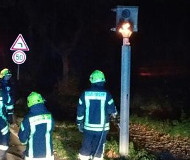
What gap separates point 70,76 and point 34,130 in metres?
19.9

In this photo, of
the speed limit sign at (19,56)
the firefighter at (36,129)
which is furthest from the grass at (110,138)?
the firefighter at (36,129)

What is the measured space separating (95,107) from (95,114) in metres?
0.13

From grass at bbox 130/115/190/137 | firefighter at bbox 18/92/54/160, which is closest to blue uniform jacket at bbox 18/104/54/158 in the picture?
firefighter at bbox 18/92/54/160

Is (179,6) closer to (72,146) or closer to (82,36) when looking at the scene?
(82,36)

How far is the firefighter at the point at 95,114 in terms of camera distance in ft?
28.9

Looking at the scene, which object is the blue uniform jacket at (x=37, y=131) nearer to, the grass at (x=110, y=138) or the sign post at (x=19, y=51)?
the grass at (x=110, y=138)

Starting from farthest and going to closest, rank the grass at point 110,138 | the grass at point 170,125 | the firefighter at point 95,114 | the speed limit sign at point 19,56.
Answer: the speed limit sign at point 19,56 < the grass at point 170,125 < the grass at point 110,138 < the firefighter at point 95,114

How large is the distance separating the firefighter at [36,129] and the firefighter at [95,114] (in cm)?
158

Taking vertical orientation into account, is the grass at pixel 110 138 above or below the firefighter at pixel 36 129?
below

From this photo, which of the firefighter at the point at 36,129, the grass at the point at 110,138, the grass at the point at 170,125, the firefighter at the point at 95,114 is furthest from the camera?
the grass at the point at 170,125

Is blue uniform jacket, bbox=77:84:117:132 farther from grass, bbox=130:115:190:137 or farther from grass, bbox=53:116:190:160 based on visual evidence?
grass, bbox=130:115:190:137

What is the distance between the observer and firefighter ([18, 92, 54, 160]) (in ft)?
23.6

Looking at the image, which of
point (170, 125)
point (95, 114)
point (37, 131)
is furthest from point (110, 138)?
point (37, 131)

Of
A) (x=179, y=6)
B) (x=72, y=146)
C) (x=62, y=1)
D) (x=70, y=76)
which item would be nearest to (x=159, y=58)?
(x=179, y=6)
